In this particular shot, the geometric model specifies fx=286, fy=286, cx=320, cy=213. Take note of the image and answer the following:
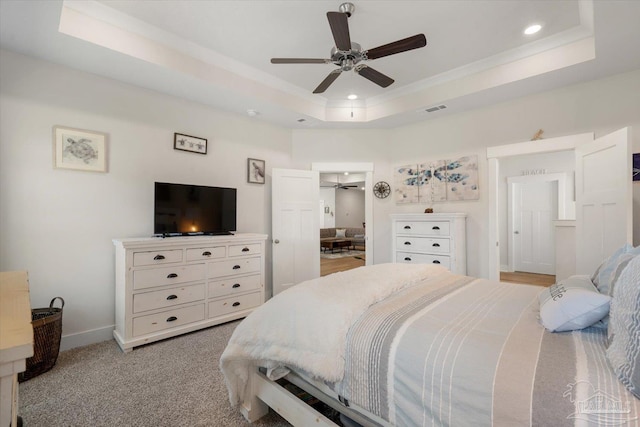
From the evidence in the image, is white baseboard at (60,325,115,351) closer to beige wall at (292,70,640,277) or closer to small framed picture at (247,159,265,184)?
small framed picture at (247,159,265,184)

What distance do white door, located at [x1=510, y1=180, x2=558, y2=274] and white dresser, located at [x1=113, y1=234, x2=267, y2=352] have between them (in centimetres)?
545

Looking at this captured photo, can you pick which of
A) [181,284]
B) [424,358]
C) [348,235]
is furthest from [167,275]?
[348,235]

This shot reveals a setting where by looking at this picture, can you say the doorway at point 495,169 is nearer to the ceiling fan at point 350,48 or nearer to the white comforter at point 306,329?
the ceiling fan at point 350,48

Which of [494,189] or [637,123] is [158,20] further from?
[637,123]

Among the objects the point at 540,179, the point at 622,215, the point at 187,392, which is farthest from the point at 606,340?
the point at 540,179

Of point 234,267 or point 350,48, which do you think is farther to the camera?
point 234,267

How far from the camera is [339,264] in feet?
23.5

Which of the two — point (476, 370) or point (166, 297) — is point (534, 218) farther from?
point (166, 297)

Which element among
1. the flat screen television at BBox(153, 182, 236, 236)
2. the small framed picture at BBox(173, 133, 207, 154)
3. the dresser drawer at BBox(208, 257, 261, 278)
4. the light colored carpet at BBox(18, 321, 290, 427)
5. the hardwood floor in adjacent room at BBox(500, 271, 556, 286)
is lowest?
the light colored carpet at BBox(18, 321, 290, 427)

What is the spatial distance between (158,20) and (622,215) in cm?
419

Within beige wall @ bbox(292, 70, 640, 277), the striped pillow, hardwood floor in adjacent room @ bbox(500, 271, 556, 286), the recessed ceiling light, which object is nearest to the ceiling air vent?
beige wall @ bbox(292, 70, 640, 277)

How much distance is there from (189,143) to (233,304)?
1974 mm

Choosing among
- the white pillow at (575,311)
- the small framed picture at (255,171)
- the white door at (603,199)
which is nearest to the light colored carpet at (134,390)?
the white pillow at (575,311)

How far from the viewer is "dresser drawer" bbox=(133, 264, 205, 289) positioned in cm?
261
